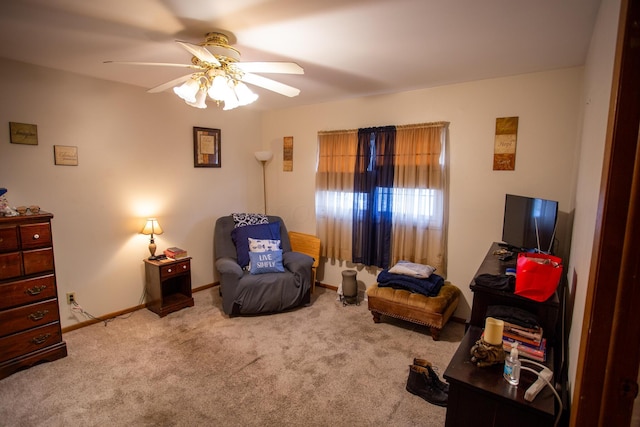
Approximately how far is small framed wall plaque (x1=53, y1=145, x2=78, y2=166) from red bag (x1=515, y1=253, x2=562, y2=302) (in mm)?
3700

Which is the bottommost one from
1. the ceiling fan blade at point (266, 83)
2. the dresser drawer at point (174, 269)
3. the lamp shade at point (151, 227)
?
the dresser drawer at point (174, 269)

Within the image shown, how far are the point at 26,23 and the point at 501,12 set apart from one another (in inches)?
108

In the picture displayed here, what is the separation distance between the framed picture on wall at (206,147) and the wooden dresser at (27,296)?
177cm

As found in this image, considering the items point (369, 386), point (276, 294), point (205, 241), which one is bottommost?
point (369, 386)

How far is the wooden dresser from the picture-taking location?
2303mm

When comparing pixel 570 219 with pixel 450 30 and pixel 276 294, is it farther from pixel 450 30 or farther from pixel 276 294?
pixel 276 294

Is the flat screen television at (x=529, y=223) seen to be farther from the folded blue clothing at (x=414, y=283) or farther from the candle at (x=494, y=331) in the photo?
the candle at (x=494, y=331)

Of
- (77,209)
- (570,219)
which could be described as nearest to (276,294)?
(77,209)

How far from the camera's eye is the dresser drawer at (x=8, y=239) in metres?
2.26

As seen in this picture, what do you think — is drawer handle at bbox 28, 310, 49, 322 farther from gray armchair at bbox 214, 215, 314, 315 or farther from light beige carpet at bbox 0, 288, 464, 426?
gray armchair at bbox 214, 215, 314, 315

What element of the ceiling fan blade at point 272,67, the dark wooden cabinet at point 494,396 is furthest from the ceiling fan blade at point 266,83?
the dark wooden cabinet at point 494,396

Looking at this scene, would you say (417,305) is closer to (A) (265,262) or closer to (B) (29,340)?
(A) (265,262)

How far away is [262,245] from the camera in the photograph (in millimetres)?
3727

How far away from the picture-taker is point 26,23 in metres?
1.92
